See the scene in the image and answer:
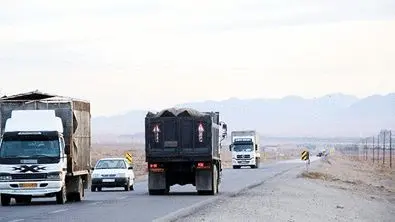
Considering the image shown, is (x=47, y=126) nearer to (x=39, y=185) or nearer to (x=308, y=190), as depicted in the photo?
(x=39, y=185)

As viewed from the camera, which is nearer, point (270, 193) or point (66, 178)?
point (66, 178)

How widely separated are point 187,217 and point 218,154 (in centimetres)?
1549

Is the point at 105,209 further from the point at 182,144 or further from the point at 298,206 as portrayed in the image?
the point at 182,144

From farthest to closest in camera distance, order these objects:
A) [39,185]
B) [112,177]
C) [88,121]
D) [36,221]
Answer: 1. [112,177]
2. [88,121]
3. [39,185]
4. [36,221]

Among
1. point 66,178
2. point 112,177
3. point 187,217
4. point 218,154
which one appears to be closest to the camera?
point 187,217

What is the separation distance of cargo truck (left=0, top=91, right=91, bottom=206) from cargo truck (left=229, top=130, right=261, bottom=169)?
182ft

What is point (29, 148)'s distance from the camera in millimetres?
32969

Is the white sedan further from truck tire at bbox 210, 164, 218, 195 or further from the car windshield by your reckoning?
truck tire at bbox 210, 164, 218, 195

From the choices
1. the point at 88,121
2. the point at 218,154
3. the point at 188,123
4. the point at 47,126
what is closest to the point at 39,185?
the point at 47,126

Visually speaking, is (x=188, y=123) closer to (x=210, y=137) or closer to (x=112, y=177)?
(x=210, y=137)

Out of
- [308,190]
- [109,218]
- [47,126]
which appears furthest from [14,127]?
[308,190]

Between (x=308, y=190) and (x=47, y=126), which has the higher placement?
(x=47, y=126)

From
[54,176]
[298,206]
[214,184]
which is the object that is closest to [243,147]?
[214,184]

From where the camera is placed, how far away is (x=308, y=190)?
164 ft
